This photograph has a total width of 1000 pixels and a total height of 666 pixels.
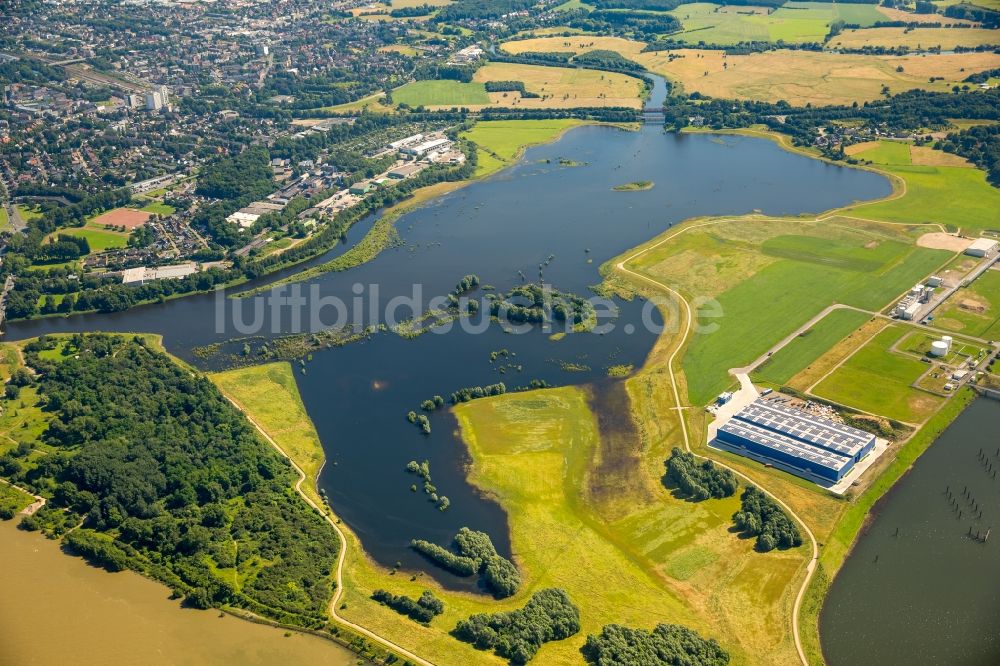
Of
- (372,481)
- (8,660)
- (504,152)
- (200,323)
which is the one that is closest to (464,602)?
(372,481)

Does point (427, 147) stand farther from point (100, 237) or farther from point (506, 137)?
point (100, 237)

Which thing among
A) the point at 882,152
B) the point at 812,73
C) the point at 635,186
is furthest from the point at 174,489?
the point at 812,73

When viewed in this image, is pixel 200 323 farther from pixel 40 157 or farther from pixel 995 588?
pixel 995 588

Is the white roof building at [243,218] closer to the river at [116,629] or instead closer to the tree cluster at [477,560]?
the river at [116,629]

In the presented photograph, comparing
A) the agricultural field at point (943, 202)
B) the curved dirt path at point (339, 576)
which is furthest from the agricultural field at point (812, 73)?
the curved dirt path at point (339, 576)

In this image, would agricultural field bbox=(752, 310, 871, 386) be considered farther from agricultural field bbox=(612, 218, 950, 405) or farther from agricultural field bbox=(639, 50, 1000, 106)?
agricultural field bbox=(639, 50, 1000, 106)
